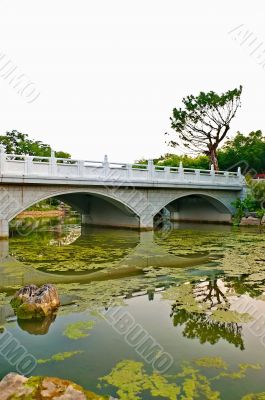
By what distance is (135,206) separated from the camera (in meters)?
16.8

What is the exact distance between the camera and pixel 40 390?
329 centimetres

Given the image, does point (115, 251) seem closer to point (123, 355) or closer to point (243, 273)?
point (243, 273)

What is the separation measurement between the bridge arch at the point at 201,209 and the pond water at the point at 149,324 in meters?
10.9

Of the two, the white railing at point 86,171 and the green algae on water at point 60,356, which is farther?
the white railing at point 86,171

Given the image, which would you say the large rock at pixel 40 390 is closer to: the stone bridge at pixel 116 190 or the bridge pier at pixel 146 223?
the stone bridge at pixel 116 190

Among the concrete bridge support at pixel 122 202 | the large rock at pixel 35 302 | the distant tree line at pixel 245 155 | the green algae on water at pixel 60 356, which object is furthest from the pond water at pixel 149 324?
the distant tree line at pixel 245 155

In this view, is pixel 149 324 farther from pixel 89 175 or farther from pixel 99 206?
pixel 99 206

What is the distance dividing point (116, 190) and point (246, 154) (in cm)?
1925

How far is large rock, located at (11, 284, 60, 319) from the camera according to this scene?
5.62m

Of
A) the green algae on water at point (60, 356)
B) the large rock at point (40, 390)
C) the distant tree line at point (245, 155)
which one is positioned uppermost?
the distant tree line at point (245, 155)

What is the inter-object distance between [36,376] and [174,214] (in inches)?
870

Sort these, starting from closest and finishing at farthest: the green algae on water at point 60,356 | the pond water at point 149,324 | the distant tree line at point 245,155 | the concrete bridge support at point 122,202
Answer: the pond water at point 149,324 < the green algae on water at point 60,356 < the concrete bridge support at point 122,202 < the distant tree line at point 245,155

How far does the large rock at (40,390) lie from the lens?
320 cm

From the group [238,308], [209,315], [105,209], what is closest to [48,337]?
[209,315]
